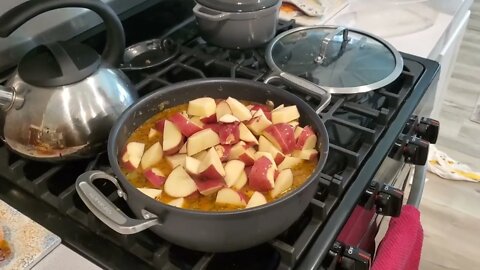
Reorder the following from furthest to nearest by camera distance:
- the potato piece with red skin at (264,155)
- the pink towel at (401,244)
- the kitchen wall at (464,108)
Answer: the kitchen wall at (464,108) → the pink towel at (401,244) → the potato piece with red skin at (264,155)

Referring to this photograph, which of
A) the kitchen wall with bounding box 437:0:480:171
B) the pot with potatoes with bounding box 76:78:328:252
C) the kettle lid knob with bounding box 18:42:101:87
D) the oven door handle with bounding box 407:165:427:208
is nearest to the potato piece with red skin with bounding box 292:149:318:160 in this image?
the pot with potatoes with bounding box 76:78:328:252

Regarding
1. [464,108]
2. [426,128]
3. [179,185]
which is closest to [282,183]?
[179,185]

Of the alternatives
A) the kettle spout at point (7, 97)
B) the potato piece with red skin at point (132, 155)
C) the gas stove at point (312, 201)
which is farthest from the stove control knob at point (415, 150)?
the kettle spout at point (7, 97)

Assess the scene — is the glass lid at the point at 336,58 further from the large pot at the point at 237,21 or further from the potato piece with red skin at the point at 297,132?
the potato piece with red skin at the point at 297,132

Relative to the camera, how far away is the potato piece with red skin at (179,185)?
0.62 metres

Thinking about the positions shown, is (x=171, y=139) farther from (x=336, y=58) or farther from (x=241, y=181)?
(x=336, y=58)

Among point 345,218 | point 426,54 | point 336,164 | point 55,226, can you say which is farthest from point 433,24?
point 55,226

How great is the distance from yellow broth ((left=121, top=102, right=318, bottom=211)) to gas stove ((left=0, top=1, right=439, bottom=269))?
5 cm

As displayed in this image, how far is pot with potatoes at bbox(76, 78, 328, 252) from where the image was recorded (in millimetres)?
573

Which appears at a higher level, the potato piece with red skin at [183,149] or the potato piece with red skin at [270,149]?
the potato piece with red skin at [183,149]

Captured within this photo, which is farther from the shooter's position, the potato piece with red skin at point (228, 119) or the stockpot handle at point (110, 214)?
the potato piece with red skin at point (228, 119)

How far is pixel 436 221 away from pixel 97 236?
1.41 m

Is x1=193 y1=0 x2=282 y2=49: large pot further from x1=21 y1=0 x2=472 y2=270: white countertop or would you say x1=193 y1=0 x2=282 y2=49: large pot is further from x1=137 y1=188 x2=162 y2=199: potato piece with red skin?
x1=137 y1=188 x2=162 y2=199: potato piece with red skin

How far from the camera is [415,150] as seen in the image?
0.89 m
